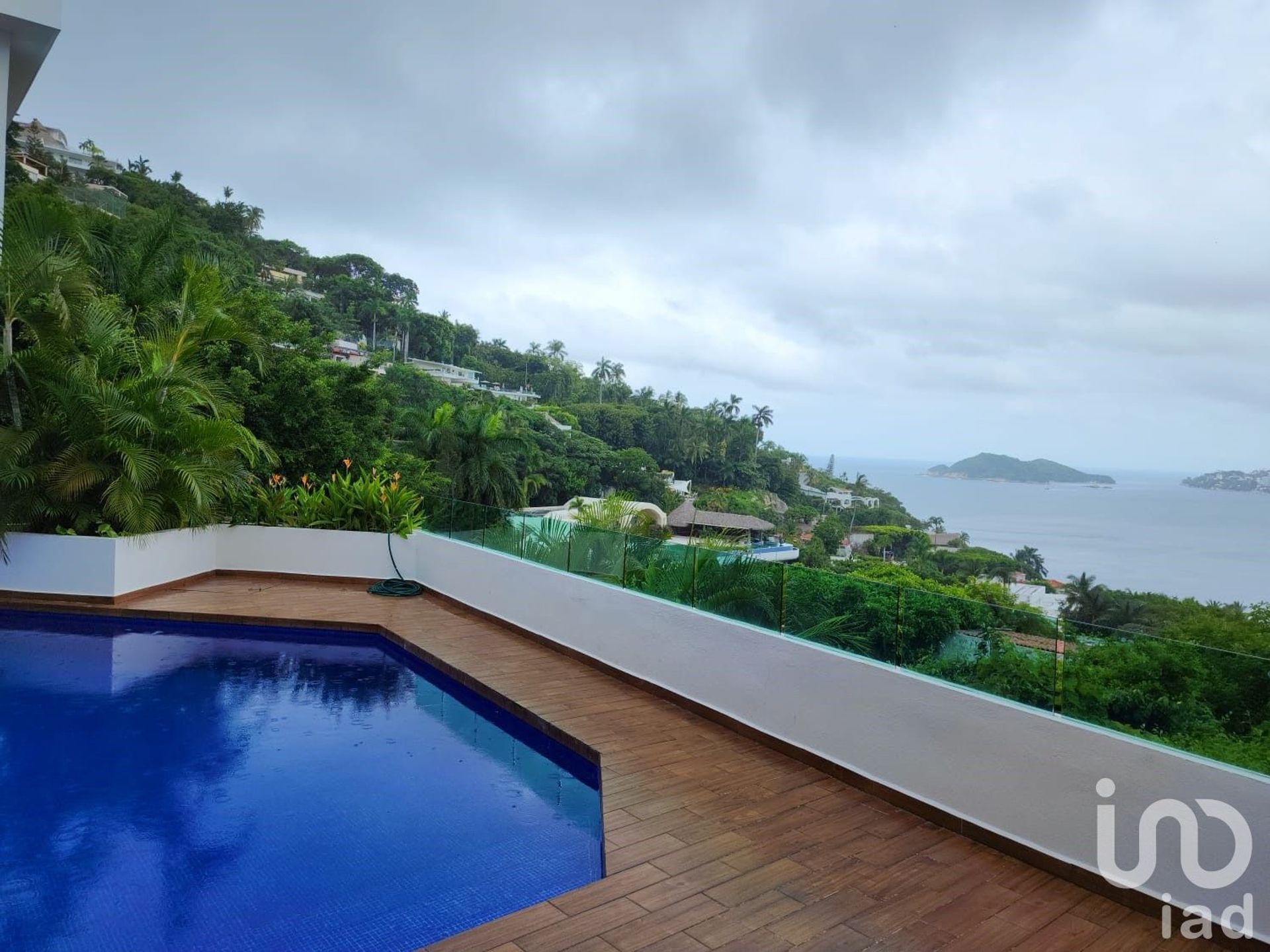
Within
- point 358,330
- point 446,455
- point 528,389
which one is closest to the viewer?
point 446,455

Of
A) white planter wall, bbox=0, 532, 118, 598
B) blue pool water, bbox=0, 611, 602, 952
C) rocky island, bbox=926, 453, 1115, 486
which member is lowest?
blue pool water, bbox=0, 611, 602, 952

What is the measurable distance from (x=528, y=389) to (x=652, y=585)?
6825 centimetres

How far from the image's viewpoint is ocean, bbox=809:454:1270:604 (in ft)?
150

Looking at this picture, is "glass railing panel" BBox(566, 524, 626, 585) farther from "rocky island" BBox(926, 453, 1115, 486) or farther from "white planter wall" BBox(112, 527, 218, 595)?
"rocky island" BBox(926, 453, 1115, 486)

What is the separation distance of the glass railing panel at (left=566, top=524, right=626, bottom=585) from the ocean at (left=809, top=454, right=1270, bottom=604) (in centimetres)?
3681

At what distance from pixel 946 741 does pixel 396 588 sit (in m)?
6.20

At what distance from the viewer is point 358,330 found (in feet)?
186

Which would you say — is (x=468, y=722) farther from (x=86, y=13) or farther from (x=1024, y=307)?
(x=1024, y=307)

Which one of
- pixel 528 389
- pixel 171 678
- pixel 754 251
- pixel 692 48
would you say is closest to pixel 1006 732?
pixel 171 678

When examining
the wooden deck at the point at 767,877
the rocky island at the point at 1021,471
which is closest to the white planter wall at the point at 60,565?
the wooden deck at the point at 767,877

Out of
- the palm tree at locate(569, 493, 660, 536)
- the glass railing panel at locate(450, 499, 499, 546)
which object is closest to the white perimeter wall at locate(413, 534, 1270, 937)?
the glass railing panel at locate(450, 499, 499, 546)

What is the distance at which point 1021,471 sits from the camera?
2606 inches

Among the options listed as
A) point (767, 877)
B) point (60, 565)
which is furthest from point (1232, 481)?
point (60, 565)

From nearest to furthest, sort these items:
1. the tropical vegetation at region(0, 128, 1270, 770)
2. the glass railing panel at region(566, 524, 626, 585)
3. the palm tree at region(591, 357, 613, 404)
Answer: the tropical vegetation at region(0, 128, 1270, 770)
the glass railing panel at region(566, 524, 626, 585)
the palm tree at region(591, 357, 613, 404)
